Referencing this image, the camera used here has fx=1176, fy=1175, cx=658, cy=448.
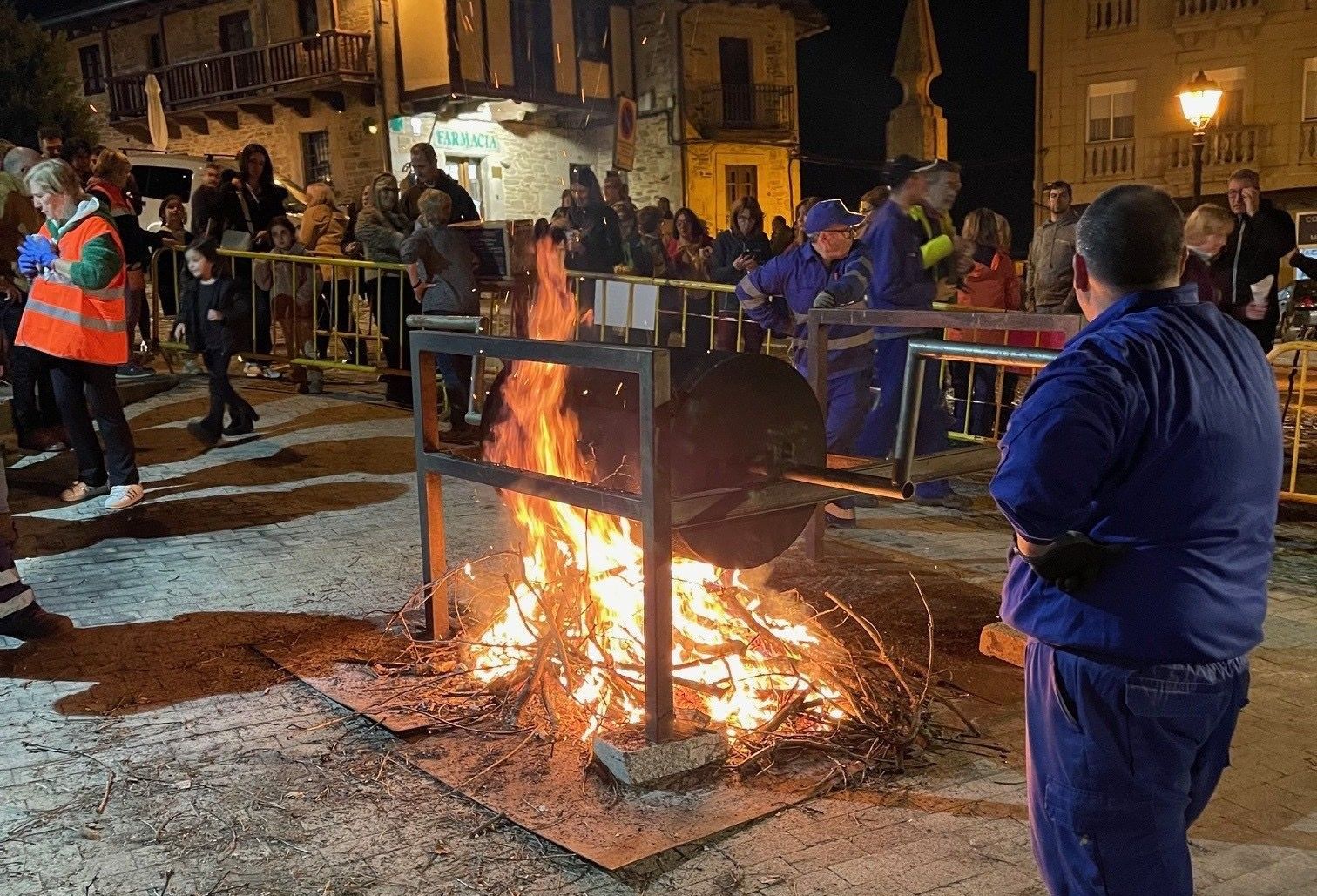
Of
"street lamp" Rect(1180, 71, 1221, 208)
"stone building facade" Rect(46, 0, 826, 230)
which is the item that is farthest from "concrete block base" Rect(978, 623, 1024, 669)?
"stone building facade" Rect(46, 0, 826, 230)

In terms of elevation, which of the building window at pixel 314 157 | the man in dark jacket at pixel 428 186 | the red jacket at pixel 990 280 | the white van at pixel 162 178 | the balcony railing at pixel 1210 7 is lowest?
the red jacket at pixel 990 280

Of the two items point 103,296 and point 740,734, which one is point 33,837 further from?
point 103,296

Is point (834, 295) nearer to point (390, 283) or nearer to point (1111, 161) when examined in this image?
point (390, 283)

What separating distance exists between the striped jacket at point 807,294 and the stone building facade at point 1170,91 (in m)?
27.1

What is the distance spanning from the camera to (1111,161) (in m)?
33.5

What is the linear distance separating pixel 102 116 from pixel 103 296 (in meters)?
35.6

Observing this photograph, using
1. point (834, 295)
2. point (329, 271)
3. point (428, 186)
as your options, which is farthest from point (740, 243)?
point (834, 295)

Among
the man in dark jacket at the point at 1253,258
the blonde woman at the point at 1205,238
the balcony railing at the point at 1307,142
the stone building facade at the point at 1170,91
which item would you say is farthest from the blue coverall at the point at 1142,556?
the balcony railing at the point at 1307,142

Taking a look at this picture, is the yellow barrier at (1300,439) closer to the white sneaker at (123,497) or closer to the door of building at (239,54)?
the white sneaker at (123,497)

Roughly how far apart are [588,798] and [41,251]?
17.5ft

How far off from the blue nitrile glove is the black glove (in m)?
6.58

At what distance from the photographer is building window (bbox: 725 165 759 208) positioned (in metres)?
36.3

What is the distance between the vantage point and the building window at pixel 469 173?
3197cm

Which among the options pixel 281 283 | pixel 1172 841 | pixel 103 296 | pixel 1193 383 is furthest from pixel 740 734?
pixel 281 283
